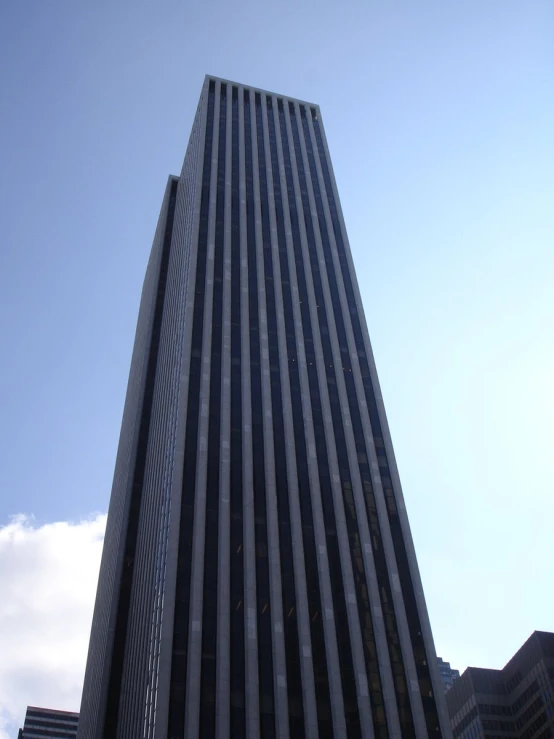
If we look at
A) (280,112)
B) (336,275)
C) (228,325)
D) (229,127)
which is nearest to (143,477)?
(228,325)

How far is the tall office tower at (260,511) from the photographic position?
61.6 metres

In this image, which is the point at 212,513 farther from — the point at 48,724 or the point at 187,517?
the point at 48,724

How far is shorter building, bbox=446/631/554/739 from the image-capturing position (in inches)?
5138

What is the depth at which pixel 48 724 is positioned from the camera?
186m

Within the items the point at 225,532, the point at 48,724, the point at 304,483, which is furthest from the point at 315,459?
the point at 48,724

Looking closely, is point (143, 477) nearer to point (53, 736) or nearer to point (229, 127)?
point (229, 127)

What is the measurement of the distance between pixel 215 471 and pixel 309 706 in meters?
23.8

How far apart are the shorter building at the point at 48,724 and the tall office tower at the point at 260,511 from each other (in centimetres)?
9603

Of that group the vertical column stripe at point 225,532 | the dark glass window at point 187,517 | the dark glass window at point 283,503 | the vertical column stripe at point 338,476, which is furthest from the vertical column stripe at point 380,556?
the dark glass window at point 187,517

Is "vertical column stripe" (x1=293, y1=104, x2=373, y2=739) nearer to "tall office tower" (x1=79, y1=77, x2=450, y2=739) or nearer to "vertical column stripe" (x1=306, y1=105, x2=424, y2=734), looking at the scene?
"tall office tower" (x1=79, y1=77, x2=450, y2=739)

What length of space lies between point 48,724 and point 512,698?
11431 centimetres

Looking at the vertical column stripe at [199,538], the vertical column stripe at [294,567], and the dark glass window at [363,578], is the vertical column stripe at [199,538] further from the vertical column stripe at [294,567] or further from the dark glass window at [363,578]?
the dark glass window at [363,578]

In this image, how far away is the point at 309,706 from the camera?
199ft

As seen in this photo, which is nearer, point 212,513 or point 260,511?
point 212,513
